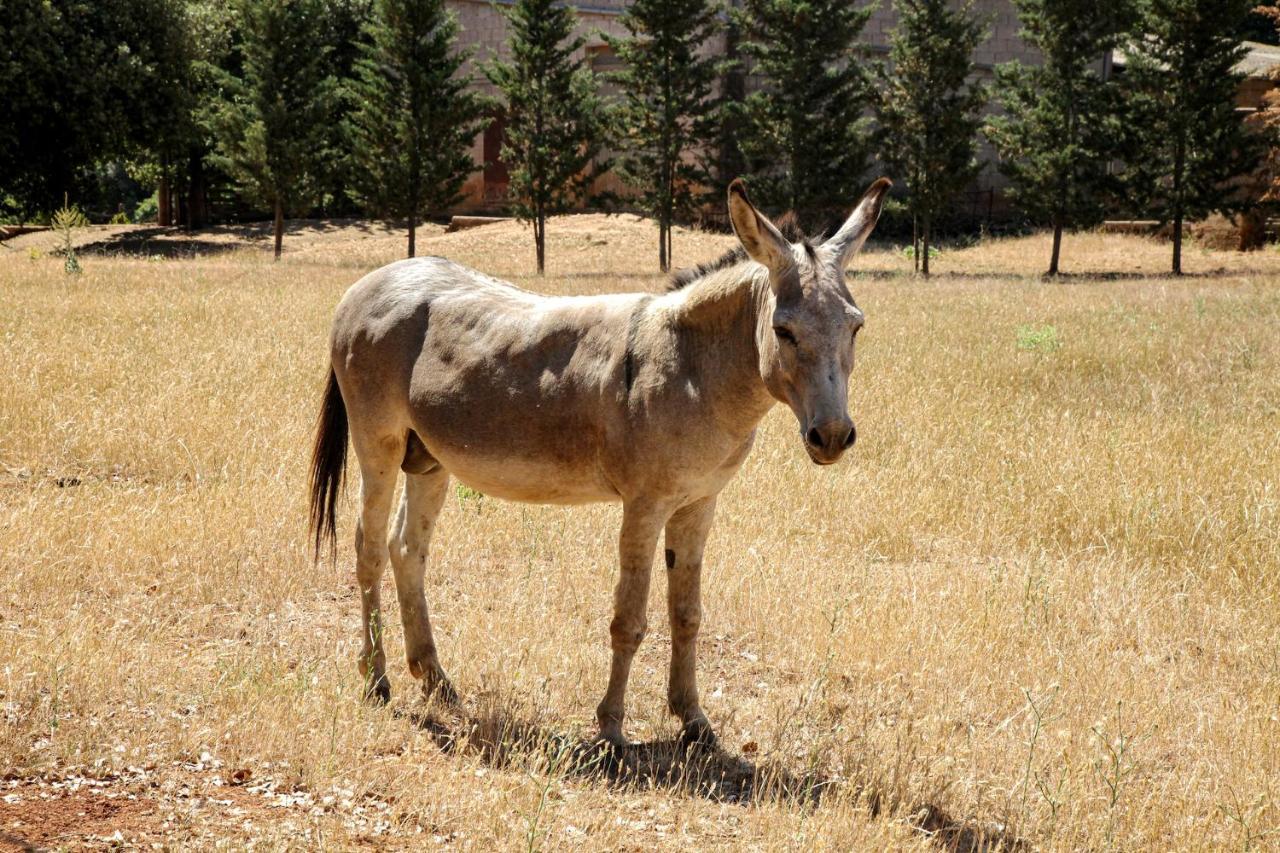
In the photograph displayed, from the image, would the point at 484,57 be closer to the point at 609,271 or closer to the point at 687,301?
the point at 609,271

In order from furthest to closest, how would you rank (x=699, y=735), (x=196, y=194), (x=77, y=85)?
(x=196, y=194) → (x=77, y=85) → (x=699, y=735)

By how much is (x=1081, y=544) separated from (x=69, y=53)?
3684cm

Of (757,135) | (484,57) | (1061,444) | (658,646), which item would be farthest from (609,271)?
(658,646)

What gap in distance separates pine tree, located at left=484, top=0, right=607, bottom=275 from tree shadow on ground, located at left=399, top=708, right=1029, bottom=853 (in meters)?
28.1

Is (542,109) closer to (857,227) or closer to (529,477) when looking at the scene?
(529,477)

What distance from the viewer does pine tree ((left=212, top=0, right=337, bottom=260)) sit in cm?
3331

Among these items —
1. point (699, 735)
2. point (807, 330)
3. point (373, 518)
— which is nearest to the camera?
point (807, 330)

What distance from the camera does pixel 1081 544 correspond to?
294 inches

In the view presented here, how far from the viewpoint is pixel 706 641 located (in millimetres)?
6176

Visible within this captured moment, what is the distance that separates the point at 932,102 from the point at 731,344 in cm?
3138

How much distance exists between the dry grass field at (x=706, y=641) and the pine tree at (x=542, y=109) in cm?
2268

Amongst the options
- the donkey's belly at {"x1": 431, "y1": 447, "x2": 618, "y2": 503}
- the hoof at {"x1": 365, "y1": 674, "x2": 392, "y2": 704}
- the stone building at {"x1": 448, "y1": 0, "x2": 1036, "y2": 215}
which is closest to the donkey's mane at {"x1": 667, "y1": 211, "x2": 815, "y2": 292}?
the donkey's belly at {"x1": 431, "y1": 447, "x2": 618, "y2": 503}

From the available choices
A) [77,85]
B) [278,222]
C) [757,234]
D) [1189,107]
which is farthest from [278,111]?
[757,234]

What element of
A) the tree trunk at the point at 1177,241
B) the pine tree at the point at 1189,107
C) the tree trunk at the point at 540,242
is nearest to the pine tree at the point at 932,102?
the pine tree at the point at 1189,107
